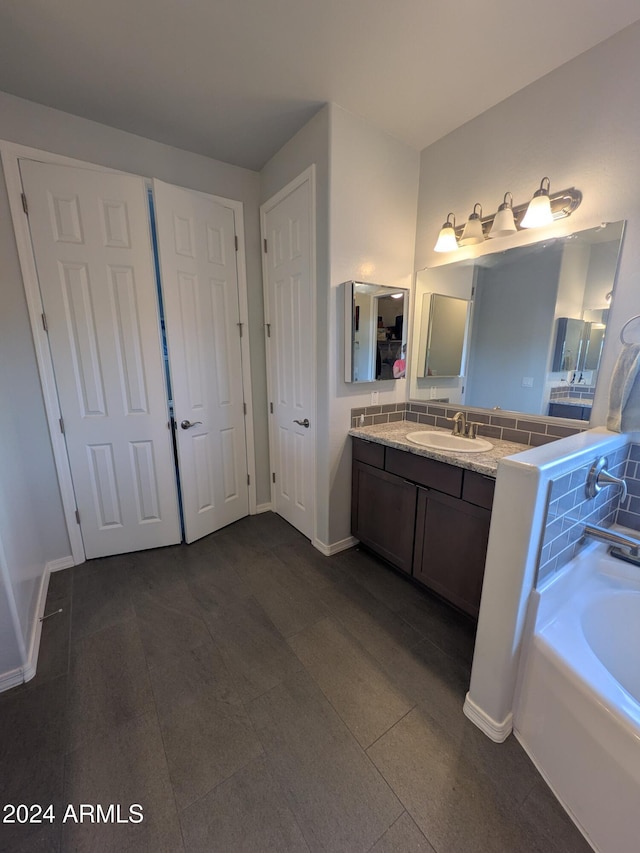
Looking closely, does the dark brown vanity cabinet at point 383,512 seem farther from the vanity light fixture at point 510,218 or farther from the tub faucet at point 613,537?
the vanity light fixture at point 510,218

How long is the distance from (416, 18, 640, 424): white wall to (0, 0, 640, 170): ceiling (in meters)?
0.08

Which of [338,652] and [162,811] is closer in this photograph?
[162,811]

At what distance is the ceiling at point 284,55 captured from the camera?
1.29m

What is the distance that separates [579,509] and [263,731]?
1470mm

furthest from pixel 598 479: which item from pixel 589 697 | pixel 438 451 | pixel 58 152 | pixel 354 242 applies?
pixel 58 152

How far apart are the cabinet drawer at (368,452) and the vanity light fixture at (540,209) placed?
1.33 meters

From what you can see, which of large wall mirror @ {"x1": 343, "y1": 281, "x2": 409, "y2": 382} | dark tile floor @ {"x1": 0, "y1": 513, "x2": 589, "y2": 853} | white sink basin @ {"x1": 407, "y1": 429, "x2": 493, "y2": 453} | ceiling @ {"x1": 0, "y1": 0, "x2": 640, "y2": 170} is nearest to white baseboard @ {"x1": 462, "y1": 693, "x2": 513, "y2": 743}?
dark tile floor @ {"x1": 0, "y1": 513, "x2": 589, "y2": 853}

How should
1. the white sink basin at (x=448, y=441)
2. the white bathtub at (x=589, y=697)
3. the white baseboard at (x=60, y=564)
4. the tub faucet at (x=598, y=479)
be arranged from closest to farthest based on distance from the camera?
the white bathtub at (x=589, y=697) → the tub faucet at (x=598, y=479) → the white sink basin at (x=448, y=441) → the white baseboard at (x=60, y=564)

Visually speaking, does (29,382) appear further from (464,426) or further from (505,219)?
(505,219)

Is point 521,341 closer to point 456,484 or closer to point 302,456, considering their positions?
point 456,484

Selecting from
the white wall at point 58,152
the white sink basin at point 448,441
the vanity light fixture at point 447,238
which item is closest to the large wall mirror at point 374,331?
the vanity light fixture at point 447,238

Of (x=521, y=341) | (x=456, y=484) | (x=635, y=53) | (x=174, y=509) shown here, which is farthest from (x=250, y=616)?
(x=635, y=53)

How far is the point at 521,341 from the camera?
1.82 m

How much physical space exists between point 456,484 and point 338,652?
98cm
